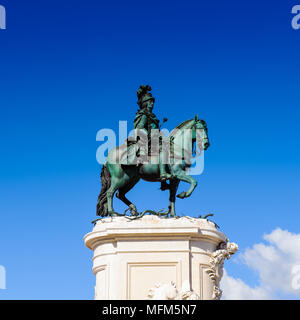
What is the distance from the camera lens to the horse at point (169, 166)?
20734 mm

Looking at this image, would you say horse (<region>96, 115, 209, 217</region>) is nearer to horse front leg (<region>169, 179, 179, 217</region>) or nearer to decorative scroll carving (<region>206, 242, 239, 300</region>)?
horse front leg (<region>169, 179, 179, 217</region>)

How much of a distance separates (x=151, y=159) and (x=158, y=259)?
3.02 metres

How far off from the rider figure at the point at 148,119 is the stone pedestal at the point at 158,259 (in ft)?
5.41

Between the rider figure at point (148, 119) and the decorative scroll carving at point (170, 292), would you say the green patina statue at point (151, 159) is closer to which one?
the rider figure at point (148, 119)

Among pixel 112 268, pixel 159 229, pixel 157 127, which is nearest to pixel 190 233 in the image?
pixel 159 229

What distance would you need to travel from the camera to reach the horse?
2073cm

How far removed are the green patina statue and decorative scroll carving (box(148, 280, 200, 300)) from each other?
231cm

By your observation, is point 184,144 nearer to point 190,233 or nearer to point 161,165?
point 161,165

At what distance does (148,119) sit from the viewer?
21.3 meters

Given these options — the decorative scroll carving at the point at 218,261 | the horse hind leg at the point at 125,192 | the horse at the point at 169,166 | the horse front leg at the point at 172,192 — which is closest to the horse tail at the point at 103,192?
the horse at the point at 169,166

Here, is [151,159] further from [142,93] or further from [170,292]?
[170,292]

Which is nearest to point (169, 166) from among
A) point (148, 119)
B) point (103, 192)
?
point (148, 119)

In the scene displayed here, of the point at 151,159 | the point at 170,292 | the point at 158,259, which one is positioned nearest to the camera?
the point at 170,292
